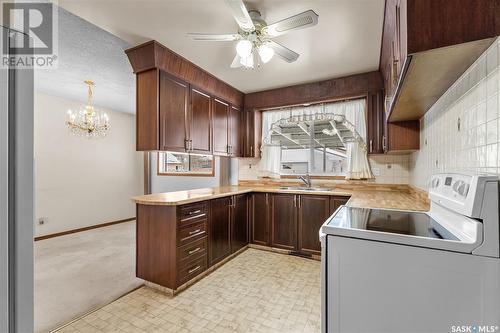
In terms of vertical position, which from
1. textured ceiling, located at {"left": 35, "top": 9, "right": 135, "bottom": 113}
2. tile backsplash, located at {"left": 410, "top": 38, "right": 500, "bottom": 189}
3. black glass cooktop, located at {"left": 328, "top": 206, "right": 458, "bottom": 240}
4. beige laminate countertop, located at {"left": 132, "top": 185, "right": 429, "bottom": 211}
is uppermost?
textured ceiling, located at {"left": 35, "top": 9, "right": 135, "bottom": 113}

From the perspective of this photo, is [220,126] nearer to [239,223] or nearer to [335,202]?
[239,223]

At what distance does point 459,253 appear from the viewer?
2.96 feet

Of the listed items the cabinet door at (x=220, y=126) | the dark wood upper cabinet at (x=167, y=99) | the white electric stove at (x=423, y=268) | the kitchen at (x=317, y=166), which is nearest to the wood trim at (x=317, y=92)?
the kitchen at (x=317, y=166)

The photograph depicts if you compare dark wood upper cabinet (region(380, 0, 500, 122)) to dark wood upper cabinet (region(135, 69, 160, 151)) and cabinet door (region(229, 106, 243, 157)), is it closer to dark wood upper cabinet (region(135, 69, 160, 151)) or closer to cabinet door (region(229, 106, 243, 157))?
dark wood upper cabinet (region(135, 69, 160, 151))

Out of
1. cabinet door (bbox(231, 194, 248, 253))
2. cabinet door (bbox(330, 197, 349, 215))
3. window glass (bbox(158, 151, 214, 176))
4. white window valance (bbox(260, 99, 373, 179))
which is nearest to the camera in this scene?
cabinet door (bbox(330, 197, 349, 215))

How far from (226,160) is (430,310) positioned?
365cm

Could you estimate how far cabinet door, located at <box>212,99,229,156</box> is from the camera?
3.32 meters

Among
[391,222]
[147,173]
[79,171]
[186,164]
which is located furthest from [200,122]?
[147,173]

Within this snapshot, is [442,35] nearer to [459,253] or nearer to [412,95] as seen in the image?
[412,95]

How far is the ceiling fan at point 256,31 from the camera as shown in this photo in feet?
5.21

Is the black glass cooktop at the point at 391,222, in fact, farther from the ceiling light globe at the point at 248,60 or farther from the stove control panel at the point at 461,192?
the ceiling light globe at the point at 248,60

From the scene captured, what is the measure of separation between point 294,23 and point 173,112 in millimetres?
1566

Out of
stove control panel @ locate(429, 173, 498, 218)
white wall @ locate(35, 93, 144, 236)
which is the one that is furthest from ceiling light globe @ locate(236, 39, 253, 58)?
white wall @ locate(35, 93, 144, 236)

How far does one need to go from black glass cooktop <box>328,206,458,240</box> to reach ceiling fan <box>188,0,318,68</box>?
1349mm
